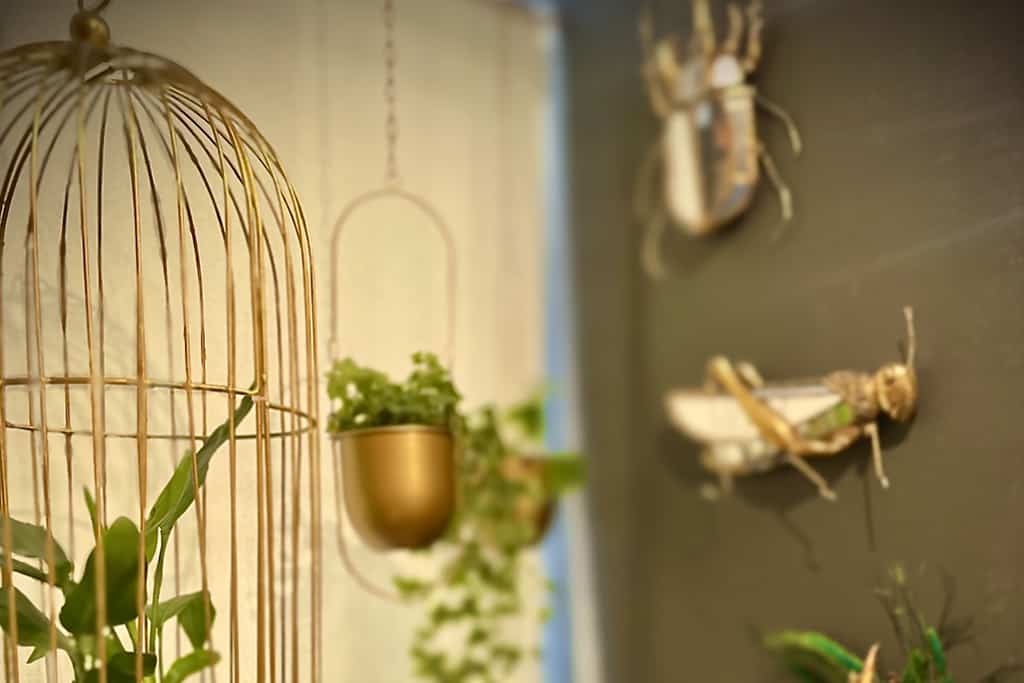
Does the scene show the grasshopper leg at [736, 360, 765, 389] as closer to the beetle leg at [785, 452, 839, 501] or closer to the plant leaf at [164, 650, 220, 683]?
the beetle leg at [785, 452, 839, 501]

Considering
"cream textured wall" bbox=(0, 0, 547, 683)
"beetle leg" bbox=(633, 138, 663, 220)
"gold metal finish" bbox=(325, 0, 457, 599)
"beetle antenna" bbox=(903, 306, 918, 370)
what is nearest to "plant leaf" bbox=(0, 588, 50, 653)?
"cream textured wall" bbox=(0, 0, 547, 683)

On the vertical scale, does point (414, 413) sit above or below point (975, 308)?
below

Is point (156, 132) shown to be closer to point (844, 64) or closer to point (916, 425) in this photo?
A: point (844, 64)

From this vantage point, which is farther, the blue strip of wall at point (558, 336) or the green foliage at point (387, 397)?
the blue strip of wall at point (558, 336)

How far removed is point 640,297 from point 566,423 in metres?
0.33

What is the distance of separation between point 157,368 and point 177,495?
27 cm

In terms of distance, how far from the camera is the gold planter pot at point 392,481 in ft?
5.30

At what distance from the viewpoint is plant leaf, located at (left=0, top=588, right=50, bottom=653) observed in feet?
3.93

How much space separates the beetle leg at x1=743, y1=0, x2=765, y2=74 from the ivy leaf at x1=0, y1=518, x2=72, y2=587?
1423mm

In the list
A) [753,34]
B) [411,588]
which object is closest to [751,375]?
[753,34]

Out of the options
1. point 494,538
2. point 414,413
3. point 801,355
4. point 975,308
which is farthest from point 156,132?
point 975,308

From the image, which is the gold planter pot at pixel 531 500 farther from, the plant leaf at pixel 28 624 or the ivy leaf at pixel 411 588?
the plant leaf at pixel 28 624

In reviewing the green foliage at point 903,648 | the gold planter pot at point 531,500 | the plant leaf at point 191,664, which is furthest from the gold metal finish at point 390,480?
the green foliage at point 903,648

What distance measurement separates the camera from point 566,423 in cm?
226
